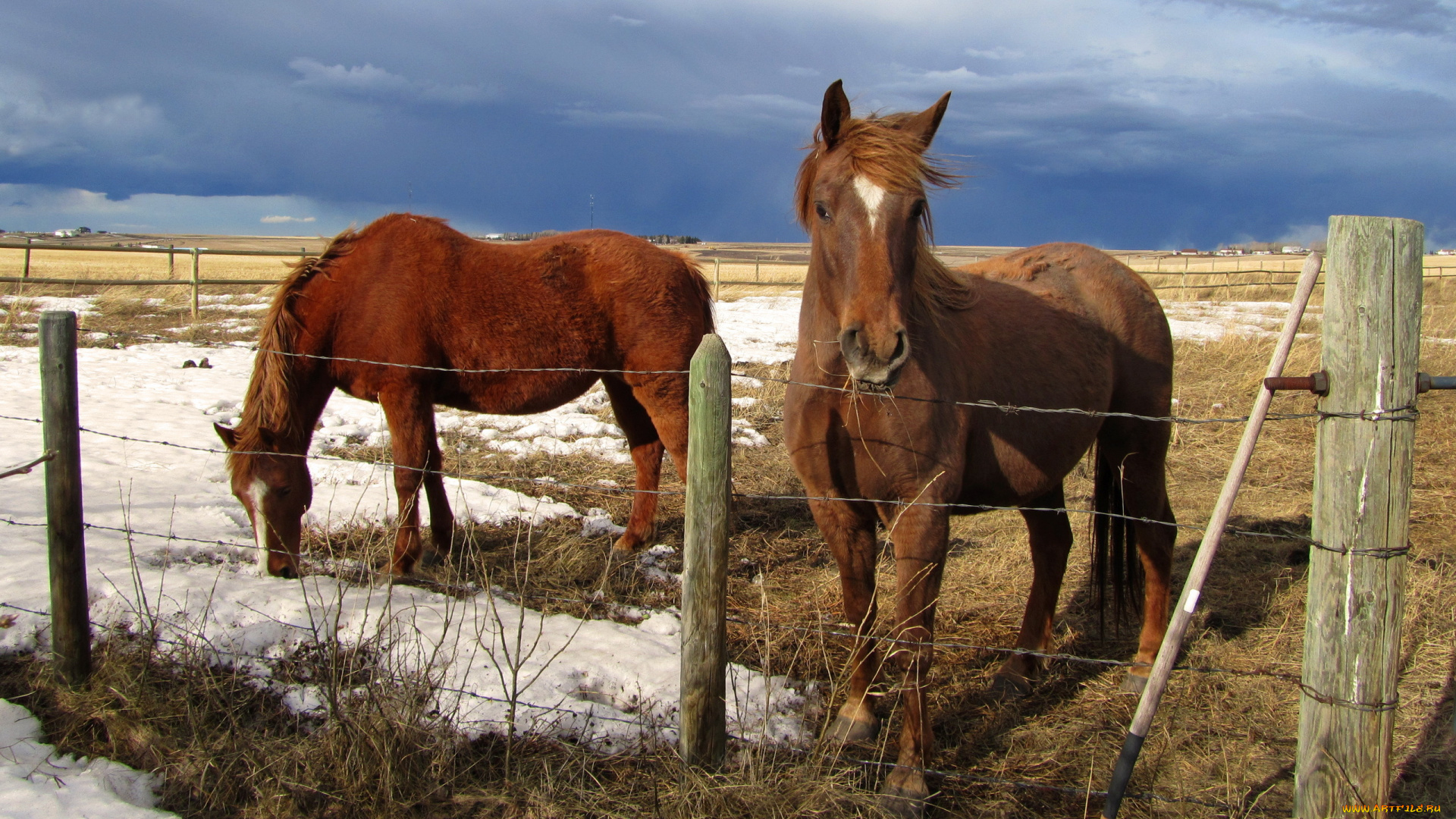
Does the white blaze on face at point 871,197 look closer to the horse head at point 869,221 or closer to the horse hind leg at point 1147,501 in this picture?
the horse head at point 869,221

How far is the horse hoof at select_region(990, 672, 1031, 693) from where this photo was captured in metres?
3.26

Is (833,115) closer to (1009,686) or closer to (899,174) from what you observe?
(899,174)

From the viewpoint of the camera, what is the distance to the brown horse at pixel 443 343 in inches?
161

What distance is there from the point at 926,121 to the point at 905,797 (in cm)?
220

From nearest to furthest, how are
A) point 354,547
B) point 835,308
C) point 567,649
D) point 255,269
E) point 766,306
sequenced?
1. point 835,308
2. point 567,649
3. point 354,547
4. point 766,306
5. point 255,269

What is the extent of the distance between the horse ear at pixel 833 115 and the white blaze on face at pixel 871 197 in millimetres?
313

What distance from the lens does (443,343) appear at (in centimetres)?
459

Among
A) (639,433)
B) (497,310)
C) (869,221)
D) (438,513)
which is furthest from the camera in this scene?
(639,433)

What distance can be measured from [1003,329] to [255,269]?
35669mm

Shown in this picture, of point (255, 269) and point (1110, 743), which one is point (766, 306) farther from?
point (255, 269)

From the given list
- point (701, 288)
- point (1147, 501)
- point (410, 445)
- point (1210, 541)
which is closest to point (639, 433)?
point (701, 288)

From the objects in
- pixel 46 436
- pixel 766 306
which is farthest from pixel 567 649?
pixel 766 306

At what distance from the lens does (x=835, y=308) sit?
2.54 metres

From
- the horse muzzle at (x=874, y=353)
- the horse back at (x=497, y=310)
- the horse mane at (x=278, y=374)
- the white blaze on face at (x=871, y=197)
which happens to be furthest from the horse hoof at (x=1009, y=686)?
the horse mane at (x=278, y=374)
